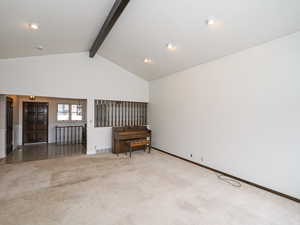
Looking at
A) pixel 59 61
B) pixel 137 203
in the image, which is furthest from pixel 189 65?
pixel 59 61

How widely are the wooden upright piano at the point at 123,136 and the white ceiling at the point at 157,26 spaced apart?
9.48 feet

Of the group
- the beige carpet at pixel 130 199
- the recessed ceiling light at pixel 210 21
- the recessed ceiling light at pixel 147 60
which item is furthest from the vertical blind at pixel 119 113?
the recessed ceiling light at pixel 210 21

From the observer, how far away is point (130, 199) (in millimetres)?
2645

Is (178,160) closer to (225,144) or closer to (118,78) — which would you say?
(225,144)

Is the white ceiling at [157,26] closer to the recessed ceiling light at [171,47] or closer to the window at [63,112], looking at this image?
the recessed ceiling light at [171,47]

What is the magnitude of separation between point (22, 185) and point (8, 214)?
1069mm

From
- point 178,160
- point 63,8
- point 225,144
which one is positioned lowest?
point 178,160

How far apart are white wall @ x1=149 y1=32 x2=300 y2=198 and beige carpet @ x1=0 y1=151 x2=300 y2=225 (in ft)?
1.55

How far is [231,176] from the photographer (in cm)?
357

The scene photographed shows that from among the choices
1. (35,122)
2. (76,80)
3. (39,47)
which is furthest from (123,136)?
(35,122)

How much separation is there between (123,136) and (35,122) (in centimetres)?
485

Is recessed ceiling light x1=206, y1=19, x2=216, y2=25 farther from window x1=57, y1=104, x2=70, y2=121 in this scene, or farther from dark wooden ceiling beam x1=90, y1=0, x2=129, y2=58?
window x1=57, y1=104, x2=70, y2=121

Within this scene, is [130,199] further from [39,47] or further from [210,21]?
[39,47]

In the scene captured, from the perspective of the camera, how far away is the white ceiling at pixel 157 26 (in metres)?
2.50
